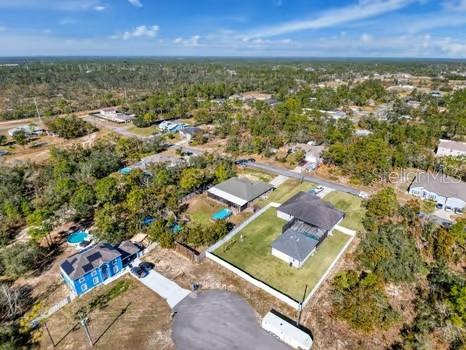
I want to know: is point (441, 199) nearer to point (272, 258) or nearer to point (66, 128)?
point (272, 258)

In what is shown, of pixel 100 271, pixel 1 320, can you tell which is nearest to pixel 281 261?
pixel 100 271

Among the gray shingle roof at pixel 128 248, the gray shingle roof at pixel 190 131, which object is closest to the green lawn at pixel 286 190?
the gray shingle roof at pixel 128 248

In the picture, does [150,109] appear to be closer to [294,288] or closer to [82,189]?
[82,189]

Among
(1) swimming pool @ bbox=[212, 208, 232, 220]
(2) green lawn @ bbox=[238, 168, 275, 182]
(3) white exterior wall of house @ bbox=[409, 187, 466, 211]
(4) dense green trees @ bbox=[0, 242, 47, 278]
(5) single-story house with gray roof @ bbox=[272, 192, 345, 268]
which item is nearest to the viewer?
(4) dense green trees @ bbox=[0, 242, 47, 278]

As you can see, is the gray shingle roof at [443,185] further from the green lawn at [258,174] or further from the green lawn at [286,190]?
the green lawn at [258,174]

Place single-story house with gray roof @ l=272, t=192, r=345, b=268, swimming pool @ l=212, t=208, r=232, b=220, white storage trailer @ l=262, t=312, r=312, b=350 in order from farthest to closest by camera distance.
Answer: swimming pool @ l=212, t=208, r=232, b=220
single-story house with gray roof @ l=272, t=192, r=345, b=268
white storage trailer @ l=262, t=312, r=312, b=350

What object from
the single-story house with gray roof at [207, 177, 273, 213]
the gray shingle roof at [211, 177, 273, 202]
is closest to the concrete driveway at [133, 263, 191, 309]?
the single-story house with gray roof at [207, 177, 273, 213]

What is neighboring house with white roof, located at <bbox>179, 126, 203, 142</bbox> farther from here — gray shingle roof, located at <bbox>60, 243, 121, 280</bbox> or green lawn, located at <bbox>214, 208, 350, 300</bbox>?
gray shingle roof, located at <bbox>60, 243, 121, 280</bbox>
